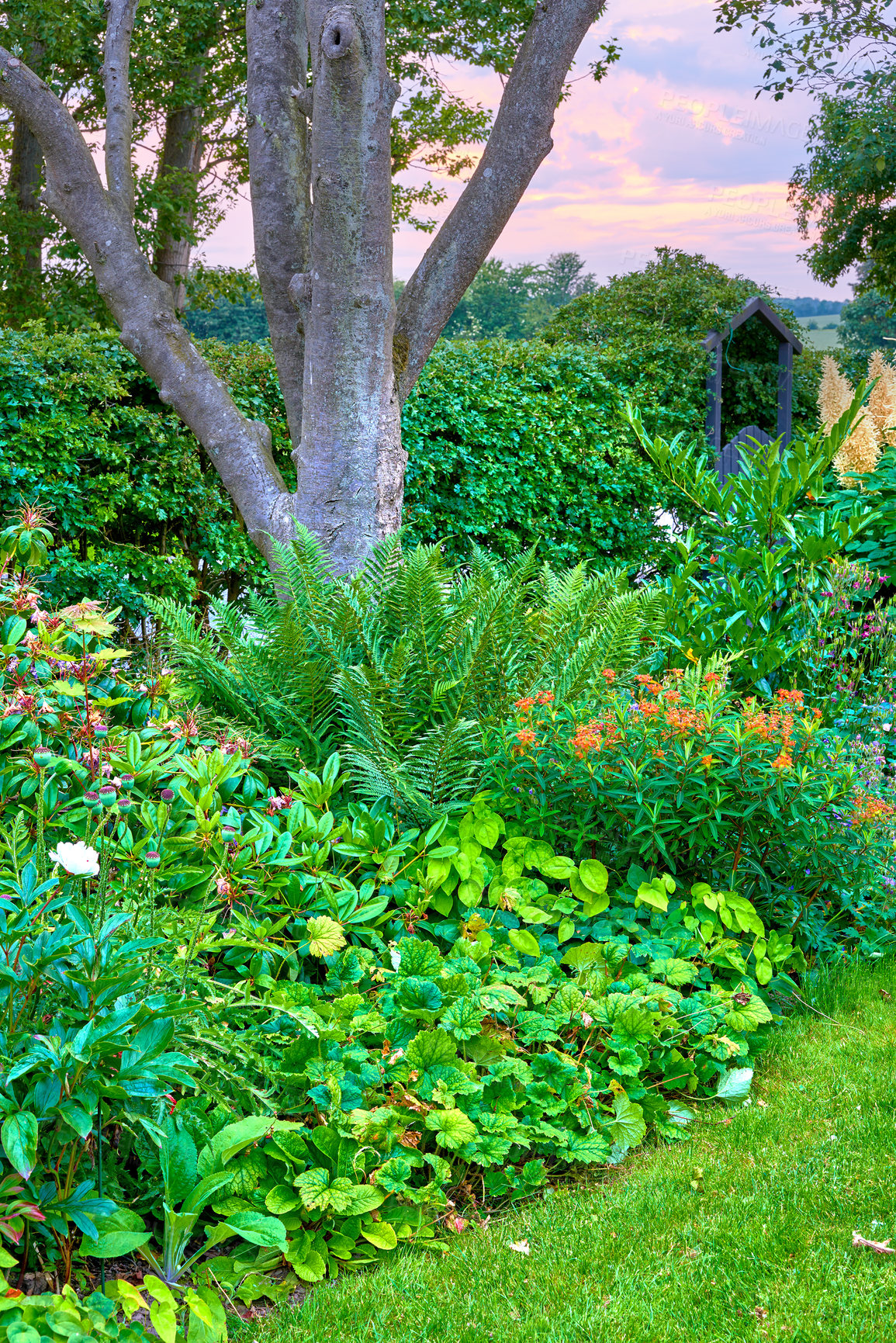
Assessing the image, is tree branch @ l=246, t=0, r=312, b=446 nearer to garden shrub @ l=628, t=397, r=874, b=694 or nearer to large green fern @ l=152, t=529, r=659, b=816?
large green fern @ l=152, t=529, r=659, b=816

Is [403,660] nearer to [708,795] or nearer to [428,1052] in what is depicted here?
[708,795]

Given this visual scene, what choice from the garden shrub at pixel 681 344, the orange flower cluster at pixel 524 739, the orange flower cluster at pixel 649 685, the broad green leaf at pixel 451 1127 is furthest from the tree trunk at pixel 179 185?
the broad green leaf at pixel 451 1127

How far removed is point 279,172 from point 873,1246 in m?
5.75

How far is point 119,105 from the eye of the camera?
6.31m

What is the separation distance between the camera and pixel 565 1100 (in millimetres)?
2752

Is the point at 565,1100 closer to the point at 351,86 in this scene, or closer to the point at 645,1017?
the point at 645,1017

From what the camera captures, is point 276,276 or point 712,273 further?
point 712,273

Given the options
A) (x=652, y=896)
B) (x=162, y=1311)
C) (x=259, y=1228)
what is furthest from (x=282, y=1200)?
(x=652, y=896)

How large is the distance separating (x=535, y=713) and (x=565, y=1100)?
1324 mm

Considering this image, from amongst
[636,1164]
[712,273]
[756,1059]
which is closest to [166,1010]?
[636,1164]

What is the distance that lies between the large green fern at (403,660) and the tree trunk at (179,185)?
10588 mm

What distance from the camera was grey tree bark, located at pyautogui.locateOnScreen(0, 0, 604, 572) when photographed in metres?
4.96

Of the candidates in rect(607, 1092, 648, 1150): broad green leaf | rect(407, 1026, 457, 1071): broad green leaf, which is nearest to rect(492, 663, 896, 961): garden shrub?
rect(607, 1092, 648, 1150): broad green leaf

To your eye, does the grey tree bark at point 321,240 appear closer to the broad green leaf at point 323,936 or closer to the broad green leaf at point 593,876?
the broad green leaf at point 593,876
